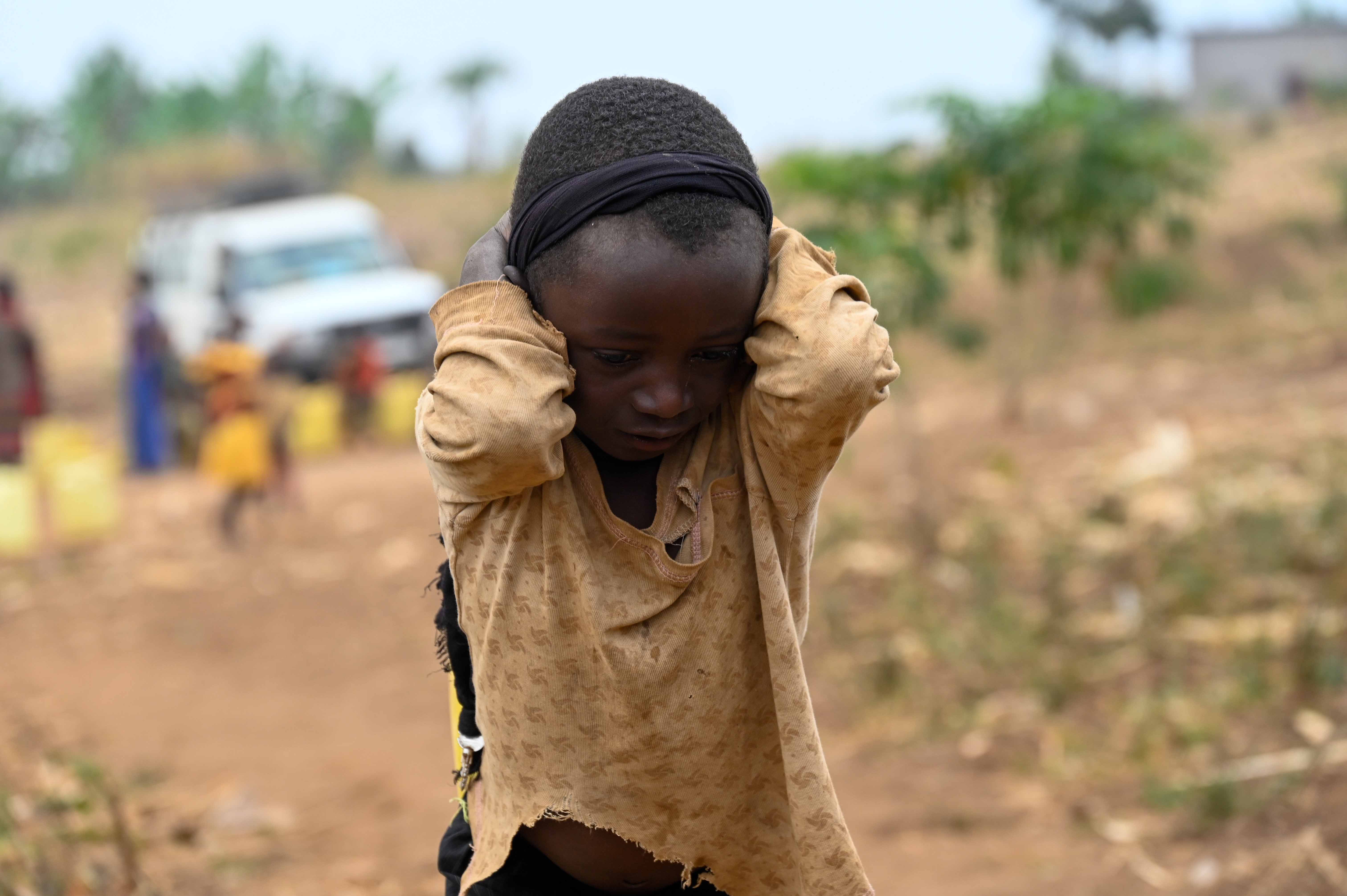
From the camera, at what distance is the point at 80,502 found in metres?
9.48

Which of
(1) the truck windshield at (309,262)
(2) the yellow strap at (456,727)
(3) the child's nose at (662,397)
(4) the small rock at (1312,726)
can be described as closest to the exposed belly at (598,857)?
(2) the yellow strap at (456,727)

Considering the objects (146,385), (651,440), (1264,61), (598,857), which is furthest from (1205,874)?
(1264,61)

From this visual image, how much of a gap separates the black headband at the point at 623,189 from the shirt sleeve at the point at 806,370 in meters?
0.11

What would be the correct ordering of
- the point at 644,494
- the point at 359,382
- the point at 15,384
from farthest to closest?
the point at 359,382
the point at 15,384
the point at 644,494

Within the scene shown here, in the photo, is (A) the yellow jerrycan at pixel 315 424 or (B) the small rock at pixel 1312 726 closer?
(B) the small rock at pixel 1312 726

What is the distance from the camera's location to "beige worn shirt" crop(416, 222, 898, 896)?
58.3 inches

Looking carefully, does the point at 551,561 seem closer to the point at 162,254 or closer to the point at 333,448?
the point at 333,448

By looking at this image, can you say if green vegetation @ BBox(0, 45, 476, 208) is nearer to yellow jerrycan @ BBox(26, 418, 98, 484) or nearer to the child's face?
yellow jerrycan @ BBox(26, 418, 98, 484)

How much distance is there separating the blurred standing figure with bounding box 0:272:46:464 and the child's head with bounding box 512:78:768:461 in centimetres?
699

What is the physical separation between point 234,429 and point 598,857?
7.45 metres

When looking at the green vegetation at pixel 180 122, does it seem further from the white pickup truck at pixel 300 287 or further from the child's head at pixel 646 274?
the child's head at pixel 646 274

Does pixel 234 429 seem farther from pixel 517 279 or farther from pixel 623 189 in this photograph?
pixel 623 189

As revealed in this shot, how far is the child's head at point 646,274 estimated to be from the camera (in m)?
1.43

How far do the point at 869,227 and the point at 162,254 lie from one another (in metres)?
11.5
